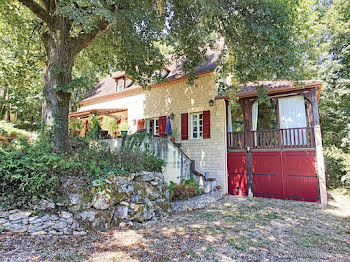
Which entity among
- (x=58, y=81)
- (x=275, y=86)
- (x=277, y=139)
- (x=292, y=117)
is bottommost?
(x=277, y=139)

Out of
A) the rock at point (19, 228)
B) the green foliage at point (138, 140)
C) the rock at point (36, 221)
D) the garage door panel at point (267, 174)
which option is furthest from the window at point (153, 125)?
the rock at point (19, 228)

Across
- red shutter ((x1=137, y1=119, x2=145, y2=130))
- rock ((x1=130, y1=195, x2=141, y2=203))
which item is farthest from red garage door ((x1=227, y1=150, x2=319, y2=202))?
rock ((x1=130, y1=195, x2=141, y2=203))

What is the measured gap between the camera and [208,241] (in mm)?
4398

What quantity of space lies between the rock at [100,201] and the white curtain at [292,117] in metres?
8.01

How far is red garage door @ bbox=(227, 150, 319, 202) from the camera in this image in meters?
8.87

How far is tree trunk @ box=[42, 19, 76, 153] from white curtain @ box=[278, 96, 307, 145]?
29.0 feet

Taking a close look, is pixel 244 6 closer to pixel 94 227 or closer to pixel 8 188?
pixel 94 227

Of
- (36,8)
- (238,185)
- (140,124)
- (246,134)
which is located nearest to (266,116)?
(246,134)

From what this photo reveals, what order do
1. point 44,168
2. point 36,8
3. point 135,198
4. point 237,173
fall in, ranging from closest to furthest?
point 44,168
point 135,198
point 36,8
point 237,173

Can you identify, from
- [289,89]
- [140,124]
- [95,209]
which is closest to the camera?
[95,209]

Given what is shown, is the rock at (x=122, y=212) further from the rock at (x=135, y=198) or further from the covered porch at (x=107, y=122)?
the covered porch at (x=107, y=122)

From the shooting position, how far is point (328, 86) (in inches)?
529

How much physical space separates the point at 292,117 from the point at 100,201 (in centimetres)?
871

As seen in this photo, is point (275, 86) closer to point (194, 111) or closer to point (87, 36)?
point (194, 111)
